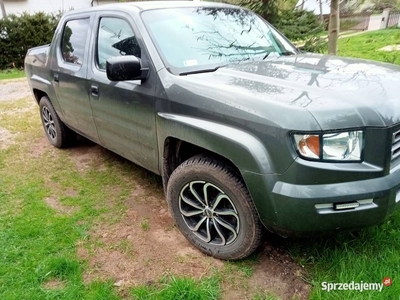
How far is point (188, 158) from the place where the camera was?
2828 millimetres

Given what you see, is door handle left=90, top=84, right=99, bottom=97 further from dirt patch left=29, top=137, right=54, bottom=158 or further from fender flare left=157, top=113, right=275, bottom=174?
dirt patch left=29, top=137, right=54, bottom=158

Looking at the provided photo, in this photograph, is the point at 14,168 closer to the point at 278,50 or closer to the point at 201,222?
the point at 201,222

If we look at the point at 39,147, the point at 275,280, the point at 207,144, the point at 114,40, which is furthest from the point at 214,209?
the point at 39,147

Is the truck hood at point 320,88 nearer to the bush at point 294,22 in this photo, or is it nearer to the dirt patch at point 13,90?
the bush at point 294,22

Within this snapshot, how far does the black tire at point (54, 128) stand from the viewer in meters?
4.75

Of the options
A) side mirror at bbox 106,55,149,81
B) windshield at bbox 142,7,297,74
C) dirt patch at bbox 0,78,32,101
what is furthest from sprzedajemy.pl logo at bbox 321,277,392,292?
dirt patch at bbox 0,78,32,101

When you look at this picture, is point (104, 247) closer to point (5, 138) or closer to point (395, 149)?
point (395, 149)

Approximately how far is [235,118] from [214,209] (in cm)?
74

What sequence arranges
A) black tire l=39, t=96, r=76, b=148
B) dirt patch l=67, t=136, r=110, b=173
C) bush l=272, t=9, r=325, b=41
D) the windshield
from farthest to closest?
bush l=272, t=9, r=325, b=41 < black tire l=39, t=96, r=76, b=148 < dirt patch l=67, t=136, r=110, b=173 < the windshield

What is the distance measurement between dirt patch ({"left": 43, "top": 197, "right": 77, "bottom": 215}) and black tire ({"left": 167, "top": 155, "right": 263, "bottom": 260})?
1.14 m

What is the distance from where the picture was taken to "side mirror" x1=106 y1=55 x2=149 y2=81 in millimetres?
2572

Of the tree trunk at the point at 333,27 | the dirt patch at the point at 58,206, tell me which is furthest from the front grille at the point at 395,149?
the tree trunk at the point at 333,27

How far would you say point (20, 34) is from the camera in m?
12.7

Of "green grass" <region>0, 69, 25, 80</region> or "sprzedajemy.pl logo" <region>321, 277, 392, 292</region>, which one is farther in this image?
"green grass" <region>0, 69, 25, 80</region>
